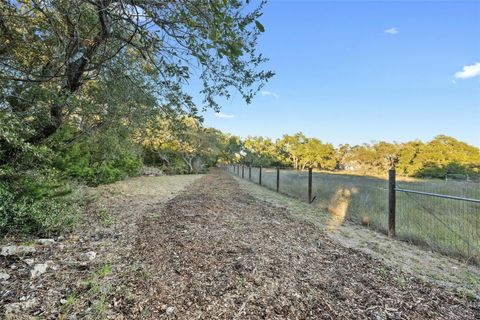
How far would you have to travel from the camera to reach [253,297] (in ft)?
6.43

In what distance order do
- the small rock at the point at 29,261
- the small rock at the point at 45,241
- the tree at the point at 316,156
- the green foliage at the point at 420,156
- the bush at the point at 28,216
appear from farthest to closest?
the tree at the point at 316,156, the green foliage at the point at 420,156, the bush at the point at 28,216, the small rock at the point at 45,241, the small rock at the point at 29,261

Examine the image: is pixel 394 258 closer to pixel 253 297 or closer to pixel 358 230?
pixel 358 230

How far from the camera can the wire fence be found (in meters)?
3.51

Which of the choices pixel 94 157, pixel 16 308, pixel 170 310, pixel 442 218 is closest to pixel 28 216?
pixel 16 308

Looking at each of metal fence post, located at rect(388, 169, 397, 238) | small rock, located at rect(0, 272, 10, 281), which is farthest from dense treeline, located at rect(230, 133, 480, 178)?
small rock, located at rect(0, 272, 10, 281)

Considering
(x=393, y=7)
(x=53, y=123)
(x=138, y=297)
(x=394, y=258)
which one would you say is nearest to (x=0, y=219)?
(x=53, y=123)

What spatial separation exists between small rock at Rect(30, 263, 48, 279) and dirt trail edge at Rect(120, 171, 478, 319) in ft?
2.65

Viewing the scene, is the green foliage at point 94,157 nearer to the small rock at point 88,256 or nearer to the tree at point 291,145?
the small rock at point 88,256

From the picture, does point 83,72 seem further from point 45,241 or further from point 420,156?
point 420,156

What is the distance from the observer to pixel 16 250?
8.61 feet

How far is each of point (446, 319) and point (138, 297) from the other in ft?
7.69

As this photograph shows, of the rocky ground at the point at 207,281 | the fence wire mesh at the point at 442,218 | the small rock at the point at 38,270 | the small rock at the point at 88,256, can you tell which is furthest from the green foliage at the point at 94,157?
the fence wire mesh at the point at 442,218

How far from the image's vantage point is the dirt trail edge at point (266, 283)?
72.3 inches

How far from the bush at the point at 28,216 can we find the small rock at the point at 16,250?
0.57 meters
